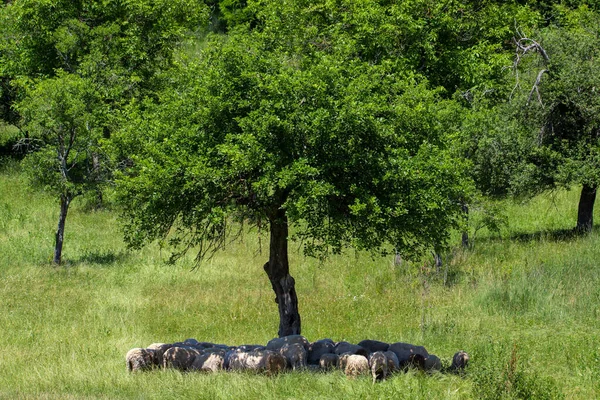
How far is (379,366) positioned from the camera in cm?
1312

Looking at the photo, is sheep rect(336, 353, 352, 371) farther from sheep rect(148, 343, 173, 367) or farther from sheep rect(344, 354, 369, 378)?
sheep rect(148, 343, 173, 367)

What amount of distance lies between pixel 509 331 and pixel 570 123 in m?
9.63

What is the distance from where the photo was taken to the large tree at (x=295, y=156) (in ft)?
41.3

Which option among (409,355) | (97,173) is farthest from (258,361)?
(97,173)

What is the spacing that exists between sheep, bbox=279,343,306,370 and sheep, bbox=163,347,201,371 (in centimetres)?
182

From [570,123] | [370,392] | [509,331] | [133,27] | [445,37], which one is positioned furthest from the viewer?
[133,27]

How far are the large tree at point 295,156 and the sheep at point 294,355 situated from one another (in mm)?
1709

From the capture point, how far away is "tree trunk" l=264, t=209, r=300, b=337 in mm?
14680

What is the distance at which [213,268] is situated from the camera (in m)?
26.0

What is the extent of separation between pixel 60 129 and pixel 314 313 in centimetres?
1101

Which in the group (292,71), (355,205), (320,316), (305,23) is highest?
(305,23)

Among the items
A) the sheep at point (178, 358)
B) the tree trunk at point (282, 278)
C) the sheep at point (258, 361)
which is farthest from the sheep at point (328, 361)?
the sheep at point (178, 358)

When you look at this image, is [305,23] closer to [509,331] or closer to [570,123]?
[570,123]

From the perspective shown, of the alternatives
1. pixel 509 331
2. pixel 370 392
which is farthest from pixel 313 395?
pixel 509 331
